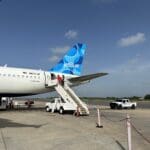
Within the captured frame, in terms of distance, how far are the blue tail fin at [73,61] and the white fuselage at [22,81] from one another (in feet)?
13.5

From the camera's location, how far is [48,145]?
13047mm

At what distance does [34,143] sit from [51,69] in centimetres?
3413

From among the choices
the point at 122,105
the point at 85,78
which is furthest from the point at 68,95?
the point at 122,105

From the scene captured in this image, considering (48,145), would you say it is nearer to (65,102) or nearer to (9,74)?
(65,102)

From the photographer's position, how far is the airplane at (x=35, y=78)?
125 feet

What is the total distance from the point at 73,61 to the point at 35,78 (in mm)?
7746

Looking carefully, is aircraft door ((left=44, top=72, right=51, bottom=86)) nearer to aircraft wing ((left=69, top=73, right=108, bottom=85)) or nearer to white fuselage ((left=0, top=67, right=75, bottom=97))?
white fuselage ((left=0, top=67, right=75, bottom=97))

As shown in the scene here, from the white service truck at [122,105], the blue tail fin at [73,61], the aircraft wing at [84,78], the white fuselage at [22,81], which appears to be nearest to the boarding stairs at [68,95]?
the white fuselage at [22,81]

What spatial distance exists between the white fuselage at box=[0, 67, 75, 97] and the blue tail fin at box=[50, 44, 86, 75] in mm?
4123

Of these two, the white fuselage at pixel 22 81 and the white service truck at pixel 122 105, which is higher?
the white fuselage at pixel 22 81

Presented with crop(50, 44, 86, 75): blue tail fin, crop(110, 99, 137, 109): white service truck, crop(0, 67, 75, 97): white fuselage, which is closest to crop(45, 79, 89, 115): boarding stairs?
crop(0, 67, 75, 97): white fuselage

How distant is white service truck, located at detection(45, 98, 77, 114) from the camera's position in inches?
1298

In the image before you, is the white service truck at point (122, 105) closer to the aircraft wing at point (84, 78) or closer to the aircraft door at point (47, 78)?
the aircraft wing at point (84, 78)

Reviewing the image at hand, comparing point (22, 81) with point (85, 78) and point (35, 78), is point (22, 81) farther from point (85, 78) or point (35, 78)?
point (85, 78)
